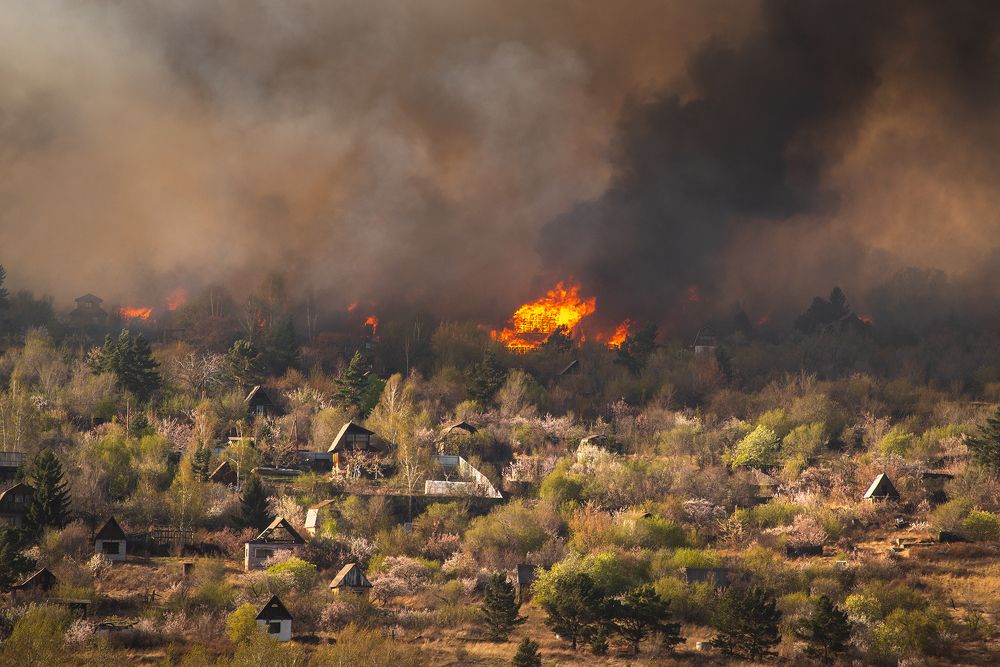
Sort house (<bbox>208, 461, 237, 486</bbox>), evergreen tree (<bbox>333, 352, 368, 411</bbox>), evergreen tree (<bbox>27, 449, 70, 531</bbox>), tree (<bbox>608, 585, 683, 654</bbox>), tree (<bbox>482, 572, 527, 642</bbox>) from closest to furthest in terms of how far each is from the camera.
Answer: tree (<bbox>608, 585, 683, 654</bbox>) → tree (<bbox>482, 572, 527, 642</bbox>) → evergreen tree (<bbox>27, 449, 70, 531</bbox>) → house (<bbox>208, 461, 237, 486</bbox>) → evergreen tree (<bbox>333, 352, 368, 411</bbox>)

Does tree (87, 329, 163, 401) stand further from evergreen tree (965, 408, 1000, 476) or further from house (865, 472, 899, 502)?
evergreen tree (965, 408, 1000, 476)

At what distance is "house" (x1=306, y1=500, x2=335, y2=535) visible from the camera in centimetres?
7588

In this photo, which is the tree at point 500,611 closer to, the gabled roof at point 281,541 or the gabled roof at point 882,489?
the gabled roof at point 281,541

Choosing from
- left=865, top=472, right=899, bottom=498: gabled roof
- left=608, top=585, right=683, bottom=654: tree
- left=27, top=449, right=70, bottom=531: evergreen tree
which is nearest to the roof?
left=608, top=585, right=683, bottom=654: tree

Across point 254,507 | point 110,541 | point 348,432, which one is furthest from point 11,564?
point 348,432

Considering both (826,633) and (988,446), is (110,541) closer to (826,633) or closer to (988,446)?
(826,633)

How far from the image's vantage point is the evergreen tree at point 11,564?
59.4 metres

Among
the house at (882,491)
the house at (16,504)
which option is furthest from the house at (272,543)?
the house at (882,491)

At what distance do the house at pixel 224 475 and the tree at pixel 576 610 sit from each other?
27.9 m

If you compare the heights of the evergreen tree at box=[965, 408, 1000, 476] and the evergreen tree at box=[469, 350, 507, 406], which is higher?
the evergreen tree at box=[469, 350, 507, 406]

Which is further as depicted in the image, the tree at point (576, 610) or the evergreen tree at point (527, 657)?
the tree at point (576, 610)

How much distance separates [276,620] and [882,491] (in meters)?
40.2

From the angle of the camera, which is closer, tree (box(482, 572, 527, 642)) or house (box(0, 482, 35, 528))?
tree (box(482, 572, 527, 642))

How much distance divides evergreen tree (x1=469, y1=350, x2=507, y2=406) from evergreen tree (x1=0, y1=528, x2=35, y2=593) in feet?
153
